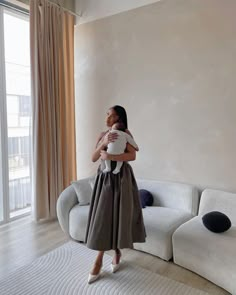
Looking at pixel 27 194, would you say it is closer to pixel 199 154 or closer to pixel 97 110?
pixel 97 110

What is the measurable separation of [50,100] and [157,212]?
1.91m

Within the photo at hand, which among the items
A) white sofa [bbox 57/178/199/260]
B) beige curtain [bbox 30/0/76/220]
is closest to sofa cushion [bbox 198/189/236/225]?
white sofa [bbox 57/178/199/260]

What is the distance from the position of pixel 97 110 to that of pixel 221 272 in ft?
8.21

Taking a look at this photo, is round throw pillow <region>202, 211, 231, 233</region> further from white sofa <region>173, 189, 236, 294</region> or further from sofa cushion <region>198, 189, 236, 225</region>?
sofa cushion <region>198, 189, 236, 225</region>

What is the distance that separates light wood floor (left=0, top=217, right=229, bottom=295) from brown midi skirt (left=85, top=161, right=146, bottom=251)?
0.50 meters

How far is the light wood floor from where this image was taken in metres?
2.23

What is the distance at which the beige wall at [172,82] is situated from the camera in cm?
276

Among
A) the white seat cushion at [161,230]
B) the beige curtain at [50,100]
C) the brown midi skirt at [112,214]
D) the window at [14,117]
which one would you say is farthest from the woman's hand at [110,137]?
the window at [14,117]

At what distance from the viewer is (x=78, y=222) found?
2.79 m

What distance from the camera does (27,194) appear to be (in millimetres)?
3695

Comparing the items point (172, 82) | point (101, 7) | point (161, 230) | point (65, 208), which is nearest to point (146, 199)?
point (161, 230)

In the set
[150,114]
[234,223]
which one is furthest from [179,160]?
[234,223]

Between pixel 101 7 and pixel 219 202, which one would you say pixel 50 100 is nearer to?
pixel 101 7

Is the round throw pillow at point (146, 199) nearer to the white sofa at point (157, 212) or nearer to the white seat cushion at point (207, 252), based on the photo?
the white sofa at point (157, 212)
